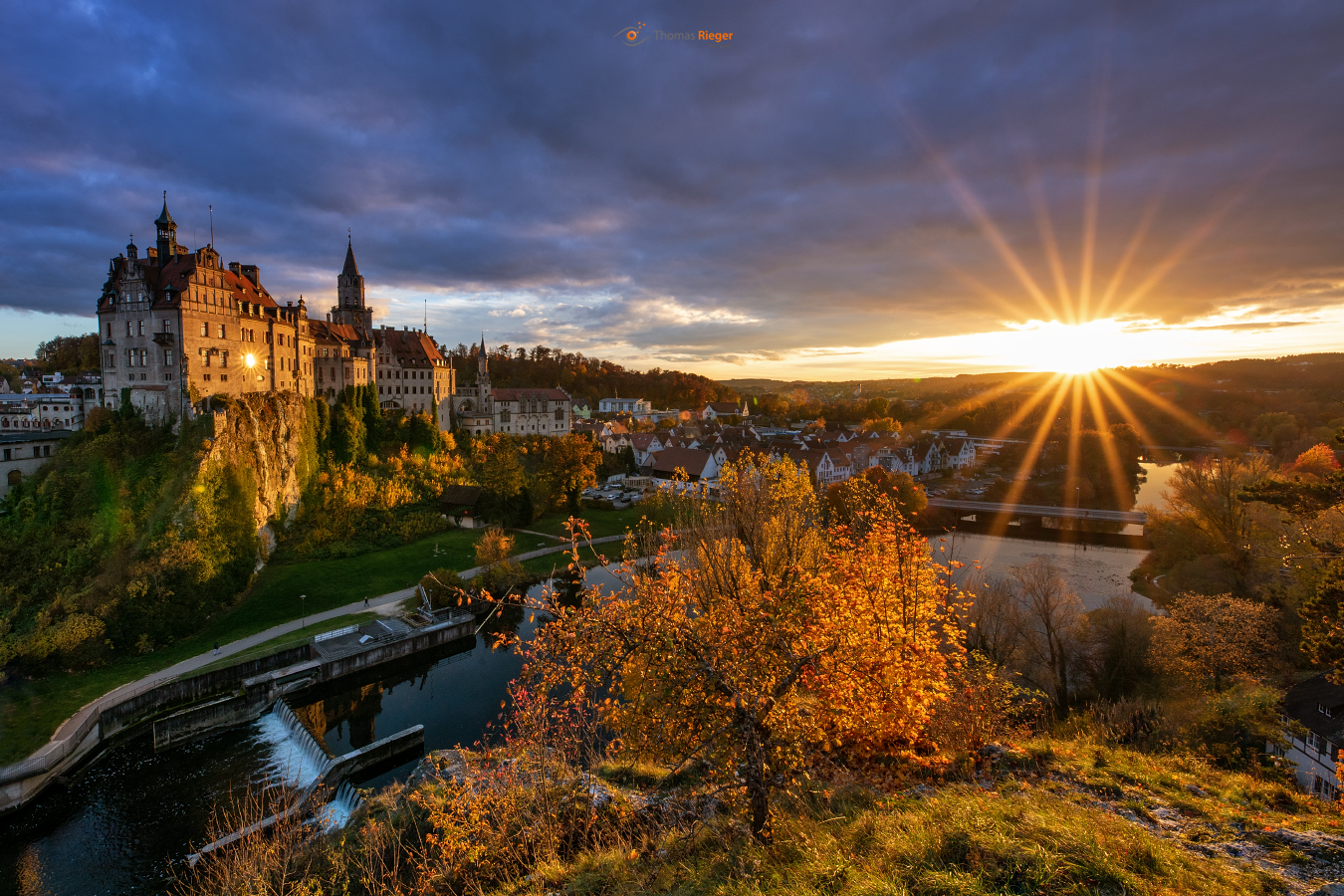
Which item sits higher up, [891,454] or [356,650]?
[891,454]

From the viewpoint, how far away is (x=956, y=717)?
387 inches

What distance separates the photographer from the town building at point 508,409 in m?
55.5

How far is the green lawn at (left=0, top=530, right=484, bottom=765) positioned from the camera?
17266 mm

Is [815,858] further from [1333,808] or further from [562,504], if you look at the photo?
[562,504]

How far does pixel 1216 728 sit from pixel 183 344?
140ft

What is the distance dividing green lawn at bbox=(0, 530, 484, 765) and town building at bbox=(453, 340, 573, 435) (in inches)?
767

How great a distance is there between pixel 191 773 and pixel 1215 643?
94.3 ft

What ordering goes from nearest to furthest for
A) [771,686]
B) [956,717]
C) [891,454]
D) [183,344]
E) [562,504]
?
[771,686], [956,717], [183,344], [562,504], [891,454]

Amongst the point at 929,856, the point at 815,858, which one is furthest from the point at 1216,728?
the point at 815,858

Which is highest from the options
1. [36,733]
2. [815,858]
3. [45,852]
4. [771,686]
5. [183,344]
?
[183,344]

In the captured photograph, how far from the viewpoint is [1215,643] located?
15.4 meters

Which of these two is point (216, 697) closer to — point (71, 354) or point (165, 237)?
point (165, 237)

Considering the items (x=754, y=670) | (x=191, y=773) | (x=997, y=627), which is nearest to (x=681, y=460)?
(x=997, y=627)

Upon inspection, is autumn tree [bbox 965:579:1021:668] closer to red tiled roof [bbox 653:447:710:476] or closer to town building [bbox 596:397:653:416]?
red tiled roof [bbox 653:447:710:476]
